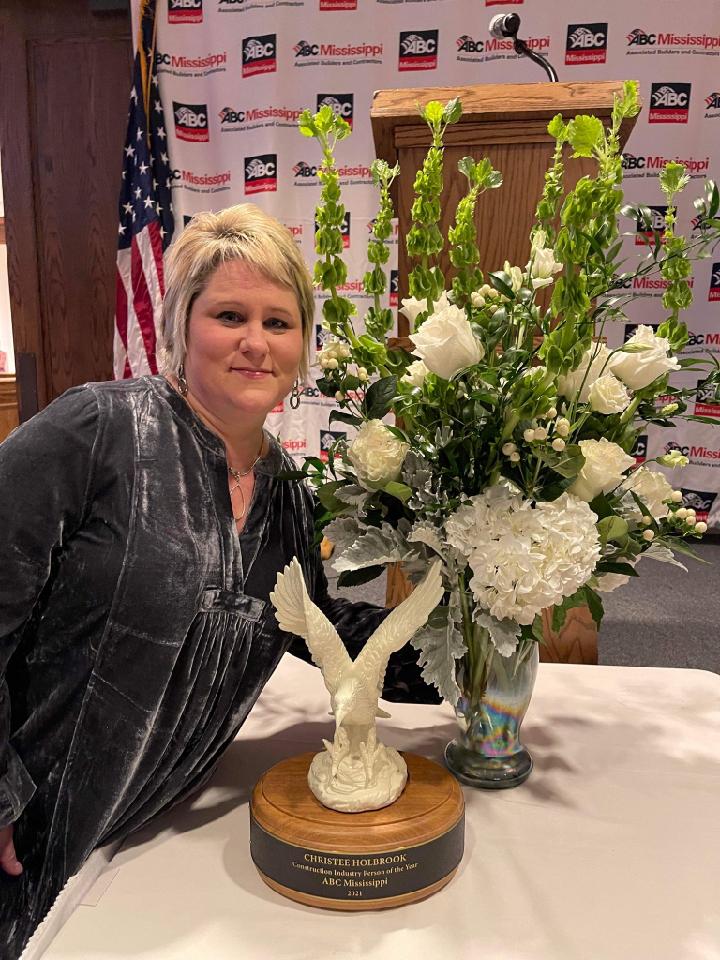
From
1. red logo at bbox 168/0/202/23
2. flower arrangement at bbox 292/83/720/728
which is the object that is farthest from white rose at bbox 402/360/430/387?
red logo at bbox 168/0/202/23

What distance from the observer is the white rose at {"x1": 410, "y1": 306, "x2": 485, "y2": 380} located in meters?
0.76

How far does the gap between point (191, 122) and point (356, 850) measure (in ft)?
11.7

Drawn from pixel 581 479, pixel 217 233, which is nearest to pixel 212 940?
pixel 581 479

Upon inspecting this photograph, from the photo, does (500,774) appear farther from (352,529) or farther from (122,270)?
(122,270)

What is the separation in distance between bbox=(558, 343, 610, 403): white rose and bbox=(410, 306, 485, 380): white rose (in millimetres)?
124

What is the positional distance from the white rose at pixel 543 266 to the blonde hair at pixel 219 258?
34cm

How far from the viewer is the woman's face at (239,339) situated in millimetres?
998

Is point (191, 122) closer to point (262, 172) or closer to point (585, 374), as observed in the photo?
point (262, 172)

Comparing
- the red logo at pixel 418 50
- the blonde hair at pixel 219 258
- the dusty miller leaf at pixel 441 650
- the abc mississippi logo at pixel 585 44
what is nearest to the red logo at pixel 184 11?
the red logo at pixel 418 50

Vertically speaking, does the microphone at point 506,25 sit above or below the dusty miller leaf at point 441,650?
above

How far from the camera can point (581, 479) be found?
84 centimetres

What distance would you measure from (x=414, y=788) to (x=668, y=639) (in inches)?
79.3

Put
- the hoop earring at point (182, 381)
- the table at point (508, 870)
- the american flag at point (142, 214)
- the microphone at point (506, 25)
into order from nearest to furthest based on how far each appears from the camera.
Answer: the table at point (508, 870)
the hoop earring at point (182, 381)
the microphone at point (506, 25)
the american flag at point (142, 214)

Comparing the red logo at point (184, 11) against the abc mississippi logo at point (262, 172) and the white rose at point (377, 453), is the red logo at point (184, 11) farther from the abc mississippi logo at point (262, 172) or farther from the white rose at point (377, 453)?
the white rose at point (377, 453)
